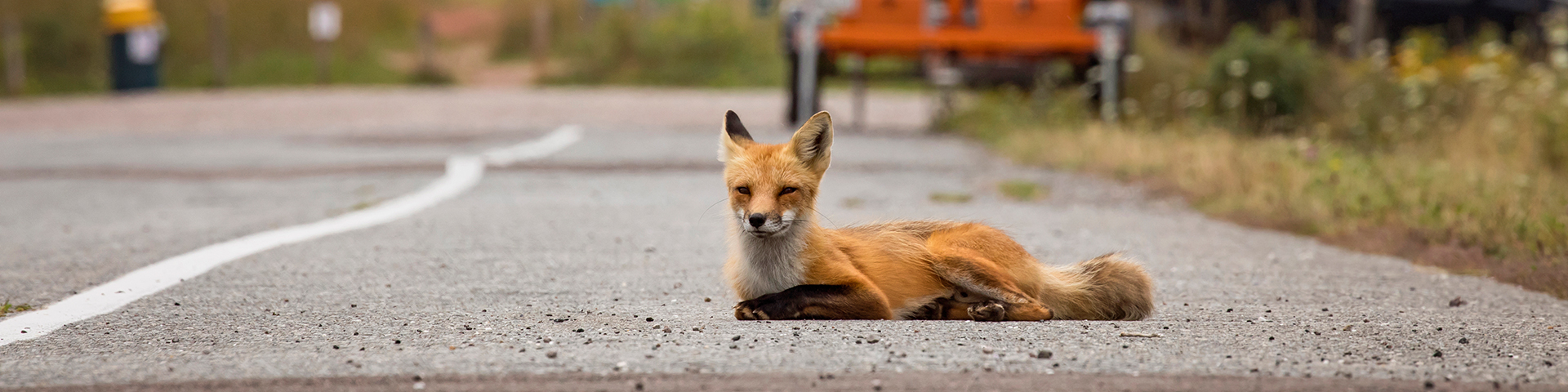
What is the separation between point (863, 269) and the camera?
Result: 15.1 feet

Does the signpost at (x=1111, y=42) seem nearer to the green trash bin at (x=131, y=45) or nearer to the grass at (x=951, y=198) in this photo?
the grass at (x=951, y=198)

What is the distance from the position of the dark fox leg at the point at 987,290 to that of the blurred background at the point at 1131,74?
2.44m

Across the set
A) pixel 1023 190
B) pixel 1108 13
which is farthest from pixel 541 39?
pixel 1023 190

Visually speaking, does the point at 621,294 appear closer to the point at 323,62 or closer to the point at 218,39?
the point at 218,39

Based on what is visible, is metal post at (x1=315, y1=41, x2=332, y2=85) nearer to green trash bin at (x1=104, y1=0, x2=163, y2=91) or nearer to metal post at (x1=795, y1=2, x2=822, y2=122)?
green trash bin at (x1=104, y1=0, x2=163, y2=91)

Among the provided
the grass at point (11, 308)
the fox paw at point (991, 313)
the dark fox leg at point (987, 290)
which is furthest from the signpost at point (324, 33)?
the fox paw at point (991, 313)

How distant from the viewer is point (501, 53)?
37406mm

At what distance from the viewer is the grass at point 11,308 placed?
483 cm

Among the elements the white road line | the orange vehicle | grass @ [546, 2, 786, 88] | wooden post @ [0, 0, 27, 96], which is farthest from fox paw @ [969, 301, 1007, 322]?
grass @ [546, 2, 786, 88]

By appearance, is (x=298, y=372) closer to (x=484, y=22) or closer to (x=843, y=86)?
(x=843, y=86)

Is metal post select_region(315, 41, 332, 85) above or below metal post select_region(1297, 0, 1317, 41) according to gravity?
below

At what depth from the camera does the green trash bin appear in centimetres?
2648

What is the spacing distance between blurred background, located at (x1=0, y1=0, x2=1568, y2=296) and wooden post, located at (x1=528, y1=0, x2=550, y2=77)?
0.12 metres

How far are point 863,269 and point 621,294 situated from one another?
1171mm
